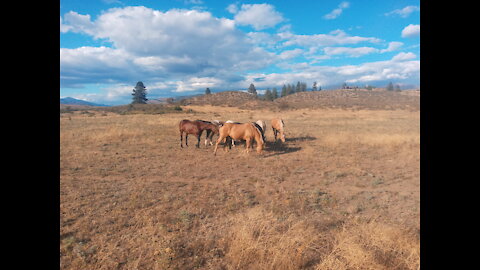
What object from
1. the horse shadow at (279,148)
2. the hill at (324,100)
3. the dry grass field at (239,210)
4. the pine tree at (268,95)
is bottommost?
the dry grass field at (239,210)

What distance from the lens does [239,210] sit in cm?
549

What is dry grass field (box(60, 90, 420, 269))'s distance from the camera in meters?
3.61

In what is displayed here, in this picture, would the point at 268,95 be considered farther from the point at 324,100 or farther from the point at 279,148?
the point at 279,148

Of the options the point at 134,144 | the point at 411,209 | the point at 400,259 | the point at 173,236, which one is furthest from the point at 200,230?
the point at 134,144

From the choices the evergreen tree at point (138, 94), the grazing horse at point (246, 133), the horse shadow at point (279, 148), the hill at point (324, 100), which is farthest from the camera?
the evergreen tree at point (138, 94)

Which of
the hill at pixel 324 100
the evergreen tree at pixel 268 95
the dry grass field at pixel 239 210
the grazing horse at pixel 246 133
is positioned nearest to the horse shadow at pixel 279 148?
the dry grass field at pixel 239 210

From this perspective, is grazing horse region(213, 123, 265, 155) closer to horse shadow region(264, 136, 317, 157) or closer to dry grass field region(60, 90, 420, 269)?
dry grass field region(60, 90, 420, 269)

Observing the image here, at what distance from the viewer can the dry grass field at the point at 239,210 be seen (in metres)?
3.61

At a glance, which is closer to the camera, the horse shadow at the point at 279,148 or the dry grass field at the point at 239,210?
the dry grass field at the point at 239,210

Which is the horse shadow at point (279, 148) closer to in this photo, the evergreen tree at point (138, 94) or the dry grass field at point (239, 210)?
the dry grass field at point (239, 210)

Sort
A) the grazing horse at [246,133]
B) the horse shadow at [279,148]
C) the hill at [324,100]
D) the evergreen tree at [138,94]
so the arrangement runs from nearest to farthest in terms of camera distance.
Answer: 1. the grazing horse at [246,133]
2. the horse shadow at [279,148]
3. the hill at [324,100]
4. the evergreen tree at [138,94]

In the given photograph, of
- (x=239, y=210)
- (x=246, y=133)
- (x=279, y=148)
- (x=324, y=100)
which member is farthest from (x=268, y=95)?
(x=239, y=210)

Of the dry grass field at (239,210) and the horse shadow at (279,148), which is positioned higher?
the horse shadow at (279,148)
